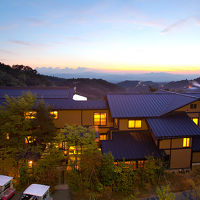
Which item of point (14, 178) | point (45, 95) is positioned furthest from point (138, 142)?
point (45, 95)

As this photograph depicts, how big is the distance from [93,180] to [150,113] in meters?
10.5

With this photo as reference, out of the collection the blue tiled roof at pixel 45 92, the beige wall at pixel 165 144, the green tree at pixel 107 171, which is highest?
the blue tiled roof at pixel 45 92

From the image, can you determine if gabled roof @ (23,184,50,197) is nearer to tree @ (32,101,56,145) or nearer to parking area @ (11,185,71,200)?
parking area @ (11,185,71,200)

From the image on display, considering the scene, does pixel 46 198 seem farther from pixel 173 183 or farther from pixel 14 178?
pixel 173 183

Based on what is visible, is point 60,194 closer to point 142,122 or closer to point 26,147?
point 26,147

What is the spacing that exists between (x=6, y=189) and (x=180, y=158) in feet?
59.0

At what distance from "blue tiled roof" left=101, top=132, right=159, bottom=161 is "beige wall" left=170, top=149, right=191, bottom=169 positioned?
218 cm

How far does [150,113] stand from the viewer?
20641 mm

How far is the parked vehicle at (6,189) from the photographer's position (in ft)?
46.1

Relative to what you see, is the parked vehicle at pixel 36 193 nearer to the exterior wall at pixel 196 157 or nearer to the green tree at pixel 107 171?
the green tree at pixel 107 171

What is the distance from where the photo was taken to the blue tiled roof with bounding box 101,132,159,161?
17688 millimetres

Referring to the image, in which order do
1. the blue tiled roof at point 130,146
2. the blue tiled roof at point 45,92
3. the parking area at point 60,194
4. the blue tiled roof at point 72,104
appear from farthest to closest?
the blue tiled roof at point 45,92 < the blue tiled roof at point 72,104 < the blue tiled roof at point 130,146 < the parking area at point 60,194

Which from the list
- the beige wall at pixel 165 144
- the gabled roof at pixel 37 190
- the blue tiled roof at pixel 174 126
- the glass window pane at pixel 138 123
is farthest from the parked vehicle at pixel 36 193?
the beige wall at pixel 165 144

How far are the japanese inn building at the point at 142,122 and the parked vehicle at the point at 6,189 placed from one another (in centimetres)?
941
